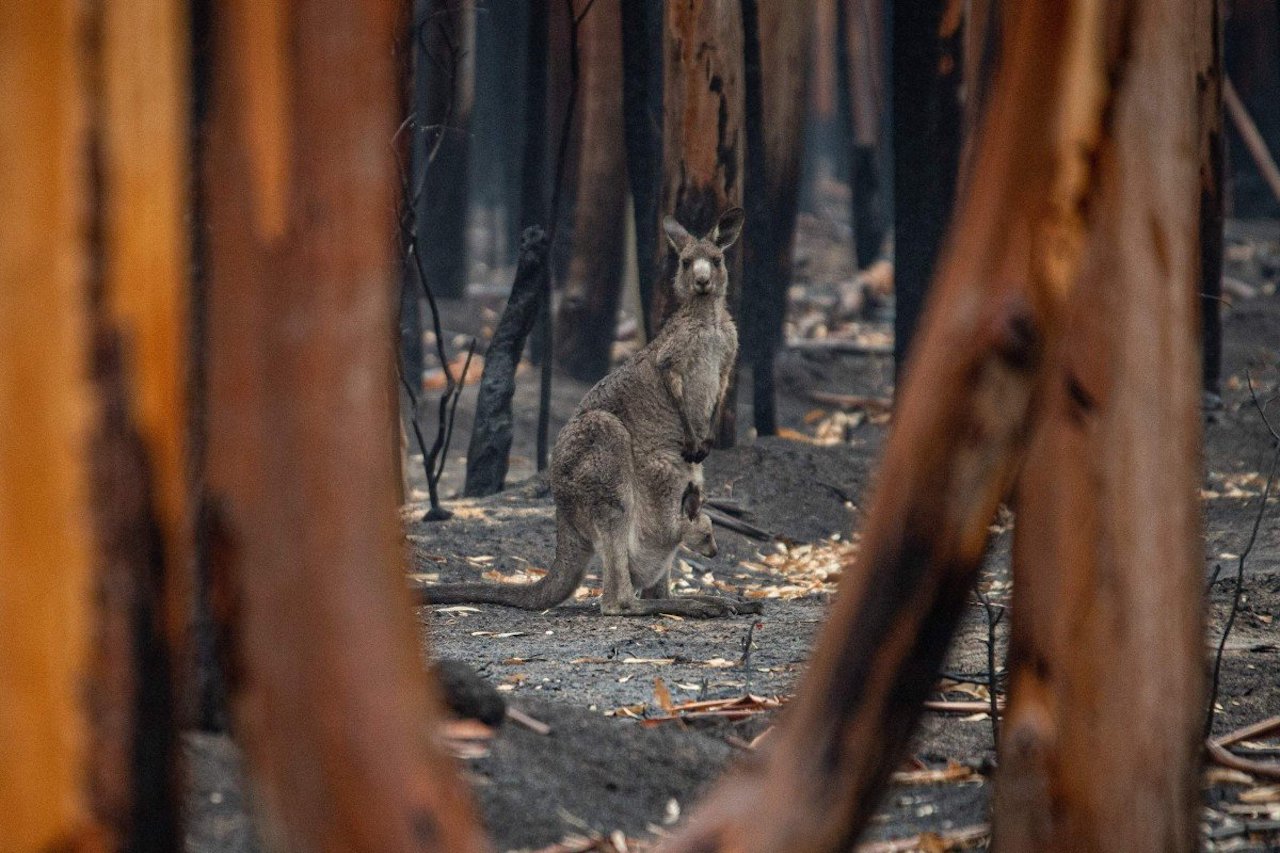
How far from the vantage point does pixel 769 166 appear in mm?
11266

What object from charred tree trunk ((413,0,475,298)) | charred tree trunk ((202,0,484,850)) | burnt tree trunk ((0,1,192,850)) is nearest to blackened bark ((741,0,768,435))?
charred tree trunk ((413,0,475,298))

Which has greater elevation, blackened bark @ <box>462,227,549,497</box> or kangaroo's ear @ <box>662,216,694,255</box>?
kangaroo's ear @ <box>662,216,694,255</box>

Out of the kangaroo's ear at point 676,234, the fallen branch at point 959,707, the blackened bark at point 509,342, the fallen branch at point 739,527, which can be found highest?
the kangaroo's ear at point 676,234

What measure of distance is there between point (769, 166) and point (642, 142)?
210 centimetres

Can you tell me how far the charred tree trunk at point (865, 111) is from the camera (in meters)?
16.4

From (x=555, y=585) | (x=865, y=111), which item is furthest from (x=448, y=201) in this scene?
(x=555, y=585)

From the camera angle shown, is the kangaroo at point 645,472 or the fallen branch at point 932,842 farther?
the kangaroo at point 645,472

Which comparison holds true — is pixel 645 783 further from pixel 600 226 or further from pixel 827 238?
pixel 827 238

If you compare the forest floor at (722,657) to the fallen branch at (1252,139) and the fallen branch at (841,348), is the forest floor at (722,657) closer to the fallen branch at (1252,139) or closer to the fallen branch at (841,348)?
the fallen branch at (841,348)

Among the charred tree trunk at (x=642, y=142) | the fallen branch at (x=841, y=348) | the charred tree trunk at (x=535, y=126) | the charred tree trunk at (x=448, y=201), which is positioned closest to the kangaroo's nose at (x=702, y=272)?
the charred tree trunk at (x=642, y=142)

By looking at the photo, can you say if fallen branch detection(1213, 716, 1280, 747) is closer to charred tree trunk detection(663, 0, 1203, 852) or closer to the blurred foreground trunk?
charred tree trunk detection(663, 0, 1203, 852)

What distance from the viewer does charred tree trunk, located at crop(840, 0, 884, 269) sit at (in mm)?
16438

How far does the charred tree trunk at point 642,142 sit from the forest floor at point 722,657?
1214 mm

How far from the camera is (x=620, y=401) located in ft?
21.6
